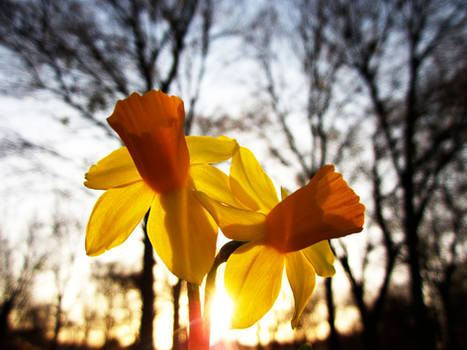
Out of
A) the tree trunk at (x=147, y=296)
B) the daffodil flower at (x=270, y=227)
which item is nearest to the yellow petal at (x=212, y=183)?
the daffodil flower at (x=270, y=227)

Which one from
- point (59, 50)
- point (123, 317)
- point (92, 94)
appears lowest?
point (123, 317)

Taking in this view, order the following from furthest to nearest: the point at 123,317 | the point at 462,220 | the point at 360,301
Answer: the point at 123,317
the point at 462,220
the point at 360,301

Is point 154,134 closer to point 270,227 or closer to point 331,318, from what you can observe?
point 270,227

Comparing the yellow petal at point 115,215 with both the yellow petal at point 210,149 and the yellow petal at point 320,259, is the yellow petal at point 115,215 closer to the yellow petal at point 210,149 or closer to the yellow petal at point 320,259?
the yellow petal at point 210,149

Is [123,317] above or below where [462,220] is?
below

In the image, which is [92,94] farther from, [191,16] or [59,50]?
[191,16]

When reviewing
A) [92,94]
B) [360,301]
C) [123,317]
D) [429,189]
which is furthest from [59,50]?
[123,317]

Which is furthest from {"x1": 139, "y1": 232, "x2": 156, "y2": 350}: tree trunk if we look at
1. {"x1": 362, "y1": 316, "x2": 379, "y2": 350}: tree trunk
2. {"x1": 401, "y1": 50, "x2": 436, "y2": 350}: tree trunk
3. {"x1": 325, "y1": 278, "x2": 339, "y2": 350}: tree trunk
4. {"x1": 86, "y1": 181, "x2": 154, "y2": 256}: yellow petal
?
{"x1": 401, "y1": 50, "x2": 436, "y2": 350}: tree trunk
